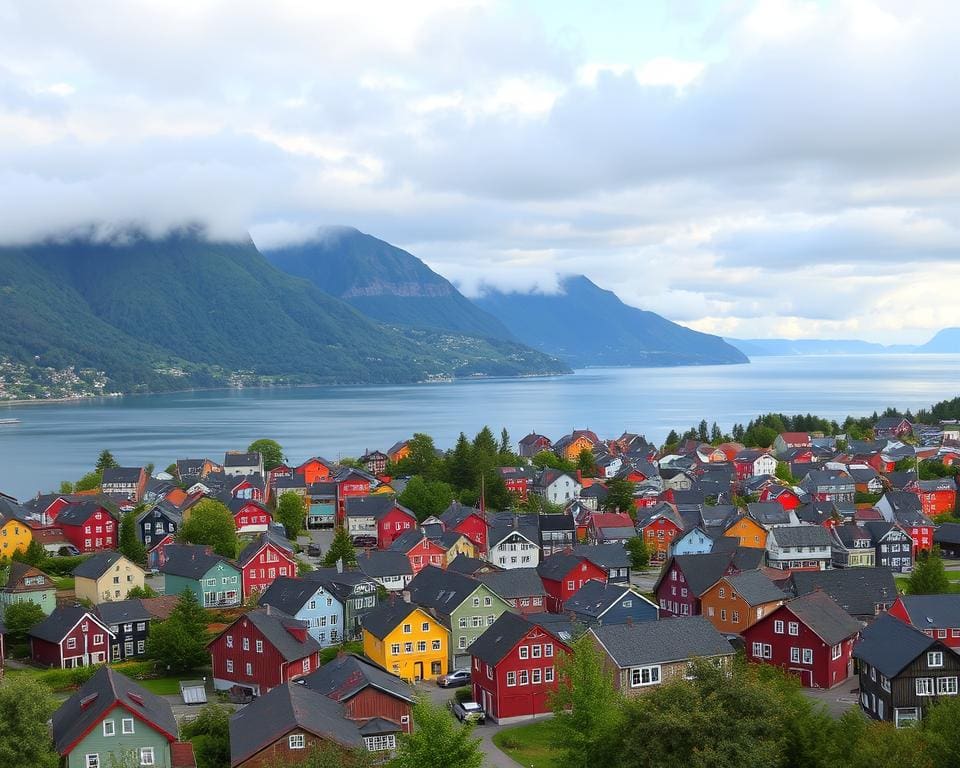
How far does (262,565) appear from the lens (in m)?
44.4

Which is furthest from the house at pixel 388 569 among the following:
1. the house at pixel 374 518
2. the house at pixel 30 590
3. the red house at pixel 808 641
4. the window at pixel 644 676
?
the window at pixel 644 676

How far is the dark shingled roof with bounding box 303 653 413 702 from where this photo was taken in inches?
950

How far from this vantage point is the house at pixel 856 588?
35500 millimetres

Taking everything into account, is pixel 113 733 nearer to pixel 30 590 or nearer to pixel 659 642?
pixel 659 642

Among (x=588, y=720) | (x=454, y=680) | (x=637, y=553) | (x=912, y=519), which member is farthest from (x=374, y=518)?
(x=588, y=720)

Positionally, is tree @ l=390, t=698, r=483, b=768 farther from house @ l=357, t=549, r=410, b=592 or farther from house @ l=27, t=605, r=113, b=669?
house @ l=357, t=549, r=410, b=592

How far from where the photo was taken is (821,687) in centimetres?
2973

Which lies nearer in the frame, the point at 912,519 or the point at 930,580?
the point at 930,580

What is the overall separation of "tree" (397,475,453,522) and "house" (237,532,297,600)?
15207 mm

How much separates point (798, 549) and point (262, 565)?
81.2 feet

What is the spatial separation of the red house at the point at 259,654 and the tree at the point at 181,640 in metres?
1.60

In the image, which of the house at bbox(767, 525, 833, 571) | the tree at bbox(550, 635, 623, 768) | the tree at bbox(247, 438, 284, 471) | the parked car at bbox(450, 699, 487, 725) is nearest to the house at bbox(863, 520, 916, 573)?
the house at bbox(767, 525, 833, 571)

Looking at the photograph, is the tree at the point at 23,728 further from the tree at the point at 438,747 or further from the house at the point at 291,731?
the tree at the point at 438,747

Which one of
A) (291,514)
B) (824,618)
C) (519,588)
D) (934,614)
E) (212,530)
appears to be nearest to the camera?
(934,614)
